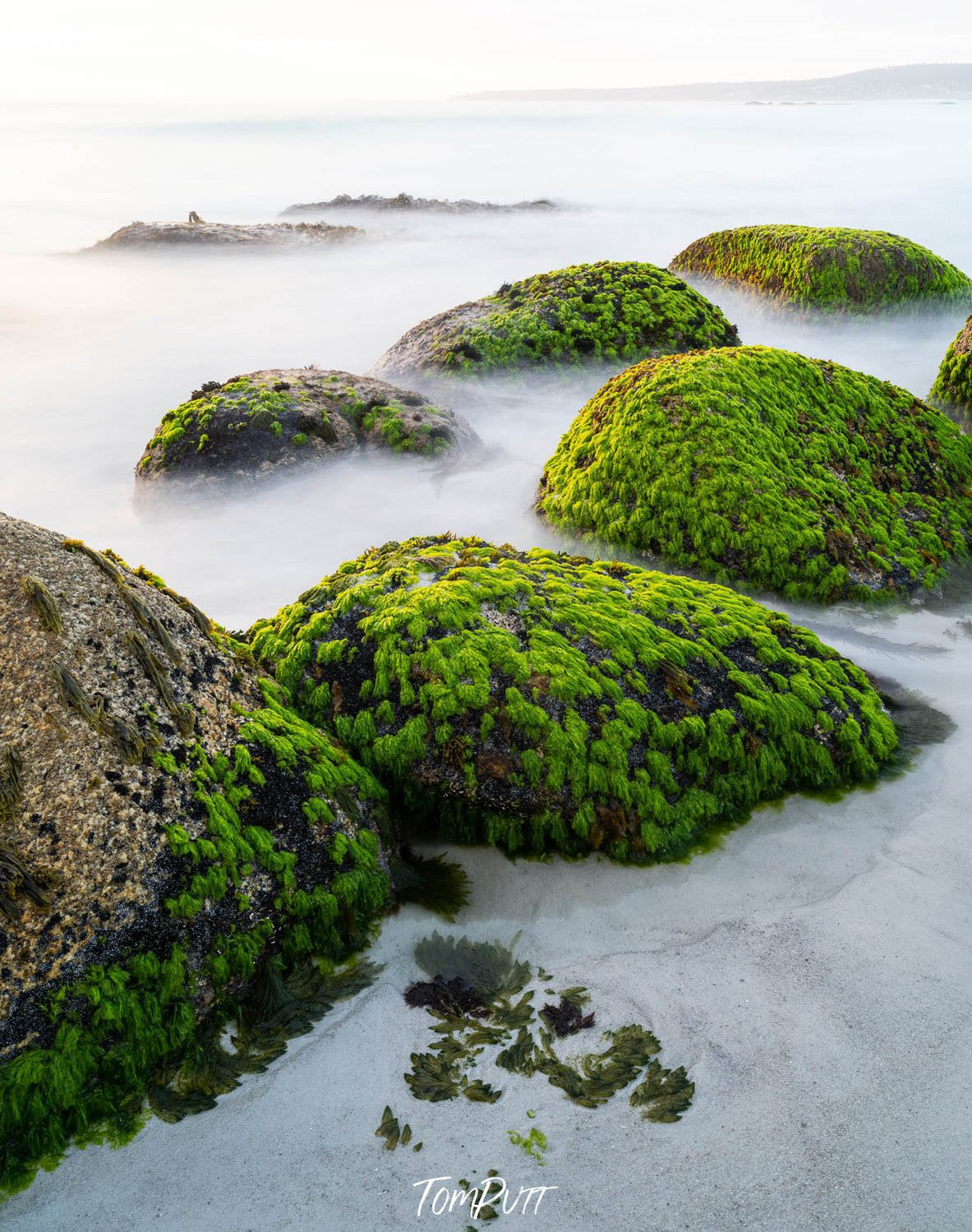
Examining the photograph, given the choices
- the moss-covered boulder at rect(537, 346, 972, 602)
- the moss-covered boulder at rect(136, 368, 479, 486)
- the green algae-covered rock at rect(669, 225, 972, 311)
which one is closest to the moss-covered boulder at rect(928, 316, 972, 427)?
the moss-covered boulder at rect(537, 346, 972, 602)

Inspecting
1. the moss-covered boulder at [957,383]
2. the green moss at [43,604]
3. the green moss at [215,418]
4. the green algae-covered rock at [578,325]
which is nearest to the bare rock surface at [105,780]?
the green moss at [43,604]

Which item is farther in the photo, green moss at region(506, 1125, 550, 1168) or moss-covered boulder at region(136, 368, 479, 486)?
moss-covered boulder at region(136, 368, 479, 486)

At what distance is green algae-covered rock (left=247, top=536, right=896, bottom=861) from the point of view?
13.8 feet

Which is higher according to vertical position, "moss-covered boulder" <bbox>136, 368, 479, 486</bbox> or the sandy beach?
"moss-covered boulder" <bbox>136, 368, 479, 486</bbox>

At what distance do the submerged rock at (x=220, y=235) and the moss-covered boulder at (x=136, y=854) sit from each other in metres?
21.9

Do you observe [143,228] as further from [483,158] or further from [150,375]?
[483,158]

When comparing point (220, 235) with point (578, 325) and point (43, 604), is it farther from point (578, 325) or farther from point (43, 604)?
point (43, 604)

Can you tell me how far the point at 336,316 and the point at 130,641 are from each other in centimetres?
1552

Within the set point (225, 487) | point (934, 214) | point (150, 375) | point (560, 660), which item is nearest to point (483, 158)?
point (934, 214)

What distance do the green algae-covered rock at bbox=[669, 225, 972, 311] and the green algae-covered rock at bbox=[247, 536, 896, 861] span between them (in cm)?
1041

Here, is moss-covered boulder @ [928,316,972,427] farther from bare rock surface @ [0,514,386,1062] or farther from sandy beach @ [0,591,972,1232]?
bare rock surface @ [0,514,386,1062]

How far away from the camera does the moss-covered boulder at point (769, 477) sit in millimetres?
6621

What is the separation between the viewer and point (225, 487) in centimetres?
902

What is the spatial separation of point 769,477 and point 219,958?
5202 mm
